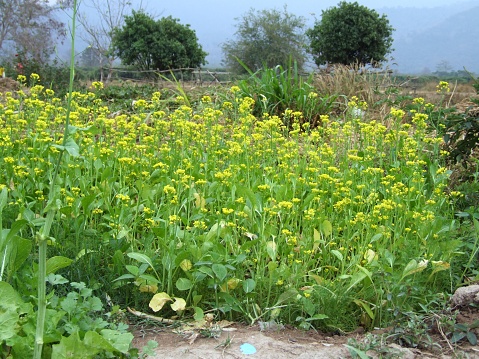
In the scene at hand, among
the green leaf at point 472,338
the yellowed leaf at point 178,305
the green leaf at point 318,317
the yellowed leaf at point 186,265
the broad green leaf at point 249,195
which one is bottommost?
the green leaf at point 472,338

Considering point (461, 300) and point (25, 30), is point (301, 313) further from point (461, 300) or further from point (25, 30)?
point (25, 30)

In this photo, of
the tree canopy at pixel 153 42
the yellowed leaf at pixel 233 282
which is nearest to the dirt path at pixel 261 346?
the yellowed leaf at pixel 233 282

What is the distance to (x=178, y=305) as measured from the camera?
107 inches

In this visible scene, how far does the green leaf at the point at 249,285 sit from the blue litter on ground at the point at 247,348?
1.00ft

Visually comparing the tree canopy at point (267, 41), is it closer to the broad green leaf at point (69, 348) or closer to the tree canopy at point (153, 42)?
the tree canopy at point (153, 42)

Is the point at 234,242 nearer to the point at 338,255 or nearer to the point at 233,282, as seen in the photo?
the point at 233,282

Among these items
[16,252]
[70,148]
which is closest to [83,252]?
[16,252]

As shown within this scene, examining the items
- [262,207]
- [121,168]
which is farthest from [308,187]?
[121,168]

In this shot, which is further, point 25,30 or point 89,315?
point 25,30

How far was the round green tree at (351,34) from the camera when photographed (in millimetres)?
22375

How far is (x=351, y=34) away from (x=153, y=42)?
26.1 ft

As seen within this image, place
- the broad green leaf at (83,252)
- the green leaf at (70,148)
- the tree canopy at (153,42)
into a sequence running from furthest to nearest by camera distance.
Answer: the tree canopy at (153,42) → the broad green leaf at (83,252) → the green leaf at (70,148)

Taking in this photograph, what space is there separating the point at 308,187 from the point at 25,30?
25417mm

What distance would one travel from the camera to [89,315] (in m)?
2.61
